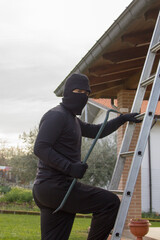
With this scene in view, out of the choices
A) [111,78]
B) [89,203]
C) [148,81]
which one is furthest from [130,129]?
[111,78]

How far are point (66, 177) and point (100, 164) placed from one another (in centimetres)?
1787

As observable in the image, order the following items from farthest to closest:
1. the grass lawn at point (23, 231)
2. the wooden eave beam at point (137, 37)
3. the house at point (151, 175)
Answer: the house at point (151, 175) → the grass lawn at point (23, 231) → the wooden eave beam at point (137, 37)

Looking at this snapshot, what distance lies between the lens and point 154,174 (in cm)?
2041

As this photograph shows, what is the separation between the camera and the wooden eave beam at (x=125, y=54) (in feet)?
22.2

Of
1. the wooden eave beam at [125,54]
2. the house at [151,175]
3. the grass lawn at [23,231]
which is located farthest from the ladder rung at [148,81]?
→ the house at [151,175]

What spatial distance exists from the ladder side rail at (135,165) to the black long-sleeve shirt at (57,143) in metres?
0.48

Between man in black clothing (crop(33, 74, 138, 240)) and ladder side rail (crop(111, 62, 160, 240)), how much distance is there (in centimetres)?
7

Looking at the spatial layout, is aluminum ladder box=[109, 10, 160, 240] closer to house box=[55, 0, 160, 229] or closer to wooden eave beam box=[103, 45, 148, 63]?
house box=[55, 0, 160, 229]

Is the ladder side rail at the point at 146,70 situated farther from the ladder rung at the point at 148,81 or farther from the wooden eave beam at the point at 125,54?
the wooden eave beam at the point at 125,54

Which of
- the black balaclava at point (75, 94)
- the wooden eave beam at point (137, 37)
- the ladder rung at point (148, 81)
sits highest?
the wooden eave beam at point (137, 37)

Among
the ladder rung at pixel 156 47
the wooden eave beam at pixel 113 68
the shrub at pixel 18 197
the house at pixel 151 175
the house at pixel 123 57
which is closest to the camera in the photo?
the ladder rung at pixel 156 47

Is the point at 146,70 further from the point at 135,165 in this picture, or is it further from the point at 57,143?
the point at 57,143

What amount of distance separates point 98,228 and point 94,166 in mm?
17582

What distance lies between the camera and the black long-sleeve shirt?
339cm
